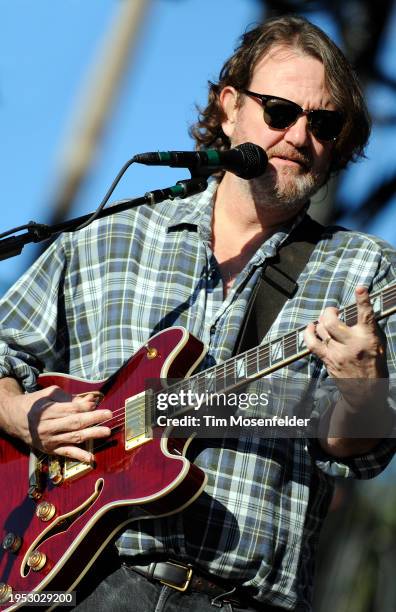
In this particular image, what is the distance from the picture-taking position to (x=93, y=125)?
6.94 meters

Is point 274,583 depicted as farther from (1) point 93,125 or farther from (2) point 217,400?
(1) point 93,125

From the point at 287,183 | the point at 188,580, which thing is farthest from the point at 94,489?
the point at 287,183

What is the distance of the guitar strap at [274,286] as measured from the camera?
3957 millimetres

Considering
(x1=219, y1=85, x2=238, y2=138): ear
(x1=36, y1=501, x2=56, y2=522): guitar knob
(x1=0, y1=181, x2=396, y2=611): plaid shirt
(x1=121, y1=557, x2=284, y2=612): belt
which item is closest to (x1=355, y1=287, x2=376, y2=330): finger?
(x1=0, y1=181, x2=396, y2=611): plaid shirt

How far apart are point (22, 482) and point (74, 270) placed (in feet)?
2.63

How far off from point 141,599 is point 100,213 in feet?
3.90

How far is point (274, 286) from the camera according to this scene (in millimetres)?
4047

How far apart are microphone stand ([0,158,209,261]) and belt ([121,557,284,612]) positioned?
1.06m

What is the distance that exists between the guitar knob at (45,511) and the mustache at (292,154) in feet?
4.81

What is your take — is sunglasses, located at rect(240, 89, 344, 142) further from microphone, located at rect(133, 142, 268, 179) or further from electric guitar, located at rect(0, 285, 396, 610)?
electric guitar, located at rect(0, 285, 396, 610)

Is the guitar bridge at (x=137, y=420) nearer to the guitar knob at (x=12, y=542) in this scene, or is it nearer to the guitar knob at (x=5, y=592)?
the guitar knob at (x=12, y=542)

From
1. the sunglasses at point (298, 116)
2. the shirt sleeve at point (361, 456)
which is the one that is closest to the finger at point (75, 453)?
the shirt sleeve at point (361, 456)

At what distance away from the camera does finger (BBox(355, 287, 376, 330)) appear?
3.39m

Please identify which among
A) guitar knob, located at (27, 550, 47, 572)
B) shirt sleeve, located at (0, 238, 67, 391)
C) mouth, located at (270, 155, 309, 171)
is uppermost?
mouth, located at (270, 155, 309, 171)
